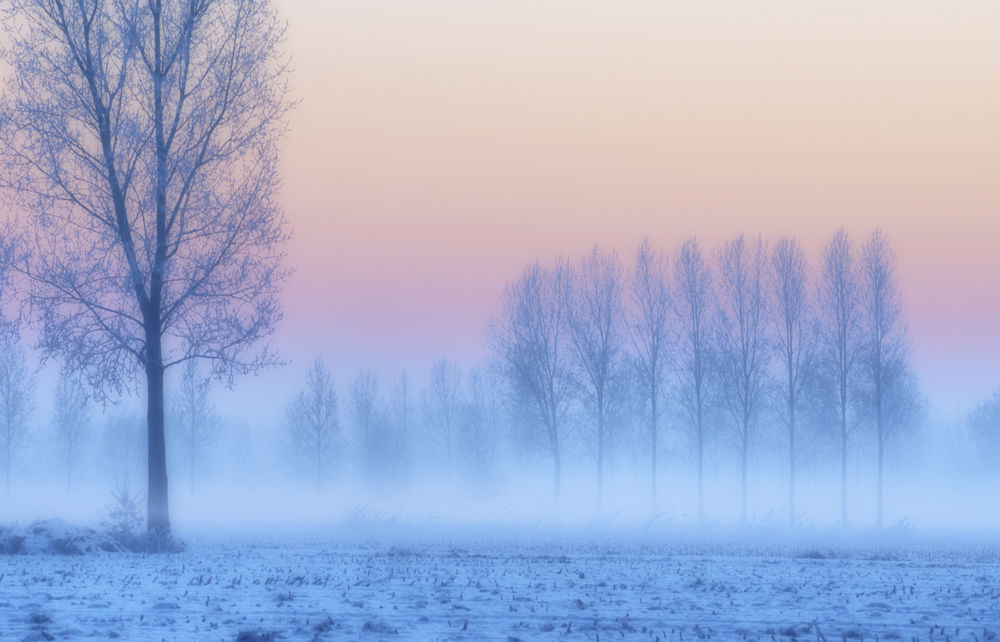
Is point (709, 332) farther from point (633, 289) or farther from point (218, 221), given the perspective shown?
point (218, 221)

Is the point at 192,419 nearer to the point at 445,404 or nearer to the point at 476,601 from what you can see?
the point at 445,404

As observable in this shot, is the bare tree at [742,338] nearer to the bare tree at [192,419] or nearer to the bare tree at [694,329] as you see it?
the bare tree at [694,329]

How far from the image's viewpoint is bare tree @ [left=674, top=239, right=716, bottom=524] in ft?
153

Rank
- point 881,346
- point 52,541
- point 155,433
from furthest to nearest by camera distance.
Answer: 1. point 881,346
2. point 155,433
3. point 52,541

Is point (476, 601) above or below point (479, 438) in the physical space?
above

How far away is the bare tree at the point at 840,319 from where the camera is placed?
45.9 metres

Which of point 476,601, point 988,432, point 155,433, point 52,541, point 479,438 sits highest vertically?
point 155,433

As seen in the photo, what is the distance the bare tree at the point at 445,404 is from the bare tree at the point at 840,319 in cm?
3680

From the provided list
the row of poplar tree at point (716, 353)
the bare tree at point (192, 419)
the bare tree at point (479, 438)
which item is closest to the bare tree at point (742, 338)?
the row of poplar tree at point (716, 353)

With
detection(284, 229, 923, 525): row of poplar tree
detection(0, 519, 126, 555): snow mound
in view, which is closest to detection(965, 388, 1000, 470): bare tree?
detection(284, 229, 923, 525): row of poplar tree

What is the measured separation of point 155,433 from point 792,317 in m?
35.8

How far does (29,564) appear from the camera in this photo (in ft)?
41.8

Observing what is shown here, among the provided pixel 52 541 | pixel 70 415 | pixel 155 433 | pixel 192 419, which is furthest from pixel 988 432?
pixel 52 541

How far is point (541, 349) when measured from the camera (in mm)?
51031
